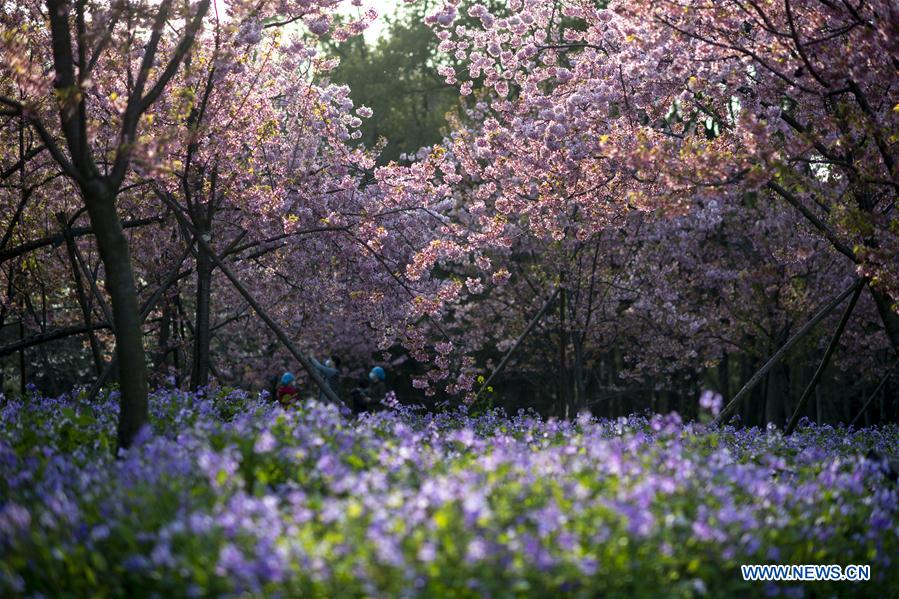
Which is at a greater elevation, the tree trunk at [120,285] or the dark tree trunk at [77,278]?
the dark tree trunk at [77,278]

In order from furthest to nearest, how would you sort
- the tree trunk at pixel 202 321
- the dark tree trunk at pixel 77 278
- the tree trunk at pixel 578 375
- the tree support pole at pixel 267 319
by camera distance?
the tree trunk at pixel 578 375, the tree trunk at pixel 202 321, the dark tree trunk at pixel 77 278, the tree support pole at pixel 267 319

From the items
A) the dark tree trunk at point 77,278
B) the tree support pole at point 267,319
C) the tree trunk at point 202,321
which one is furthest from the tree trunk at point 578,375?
the dark tree trunk at point 77,278

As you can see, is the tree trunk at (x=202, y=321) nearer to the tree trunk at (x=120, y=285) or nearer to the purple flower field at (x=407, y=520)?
the tree trunk at (x=120, y=285)

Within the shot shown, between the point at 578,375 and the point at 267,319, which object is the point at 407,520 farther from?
the point at 578,375

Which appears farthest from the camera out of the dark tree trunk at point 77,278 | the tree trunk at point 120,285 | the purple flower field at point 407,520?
the dark tree trunk at point 77,278

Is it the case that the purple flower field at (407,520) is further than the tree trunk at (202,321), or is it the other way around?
the tree trunk at (202,321)

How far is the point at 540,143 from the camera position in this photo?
688 inches

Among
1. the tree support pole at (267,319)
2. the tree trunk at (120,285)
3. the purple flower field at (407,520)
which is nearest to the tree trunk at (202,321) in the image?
the tree support pole at (267,319)

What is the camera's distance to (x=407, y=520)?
15.2 ft

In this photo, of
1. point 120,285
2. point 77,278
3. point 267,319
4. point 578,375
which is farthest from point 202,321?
point 578,375

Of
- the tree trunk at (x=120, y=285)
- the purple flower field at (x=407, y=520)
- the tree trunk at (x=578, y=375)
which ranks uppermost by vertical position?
the tree trunk at (x=578, y=375)

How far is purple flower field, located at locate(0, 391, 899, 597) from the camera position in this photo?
4387mm

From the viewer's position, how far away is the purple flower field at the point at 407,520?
14.4ft

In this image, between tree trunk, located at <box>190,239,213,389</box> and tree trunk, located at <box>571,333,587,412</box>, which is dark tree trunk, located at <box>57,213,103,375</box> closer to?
tree trunk, located at <box>190,239,213,389</box>
